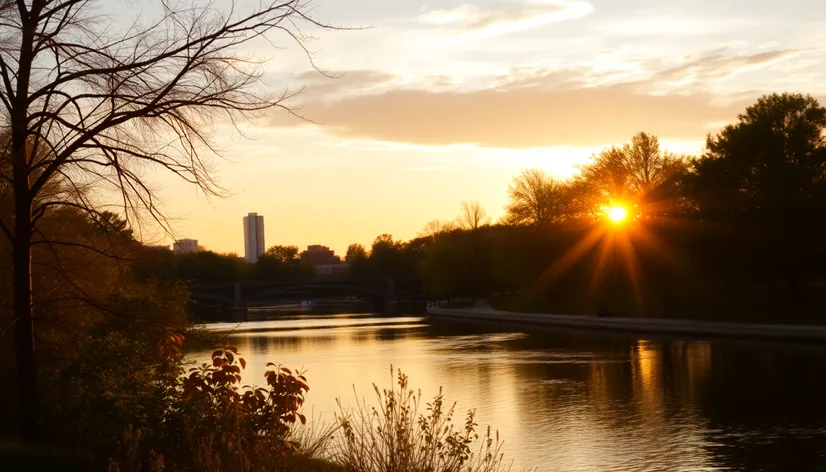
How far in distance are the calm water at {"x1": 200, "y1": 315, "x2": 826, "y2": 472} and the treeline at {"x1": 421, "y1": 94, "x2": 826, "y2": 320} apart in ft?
23.9

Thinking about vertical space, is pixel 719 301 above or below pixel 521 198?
below

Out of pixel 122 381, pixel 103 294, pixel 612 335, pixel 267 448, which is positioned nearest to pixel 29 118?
pixel 122 381

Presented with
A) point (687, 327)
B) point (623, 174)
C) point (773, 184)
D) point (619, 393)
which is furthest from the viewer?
point (623, 174)

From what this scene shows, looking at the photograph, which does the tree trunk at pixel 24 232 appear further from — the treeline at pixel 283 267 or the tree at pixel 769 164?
the treeline at pixel 283 267

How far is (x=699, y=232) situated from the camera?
46.5 m

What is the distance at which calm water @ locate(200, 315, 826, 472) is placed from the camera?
1554 cm

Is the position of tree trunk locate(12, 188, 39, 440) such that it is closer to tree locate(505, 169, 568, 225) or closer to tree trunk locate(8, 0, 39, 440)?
tree trunk locate(8, 0, 39, 440)

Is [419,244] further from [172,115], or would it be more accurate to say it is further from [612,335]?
[172,115]

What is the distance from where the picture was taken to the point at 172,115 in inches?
434

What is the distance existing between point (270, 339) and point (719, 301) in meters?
24.6

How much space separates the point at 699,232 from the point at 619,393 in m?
24.7

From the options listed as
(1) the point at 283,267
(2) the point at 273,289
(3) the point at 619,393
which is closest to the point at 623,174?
(3) the point at 619,393

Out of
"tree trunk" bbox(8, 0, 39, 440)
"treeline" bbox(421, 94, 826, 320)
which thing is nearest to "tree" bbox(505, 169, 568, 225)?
"treeline" bbox(421, 94, 826, 320)

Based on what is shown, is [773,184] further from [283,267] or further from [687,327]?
[283,267]
